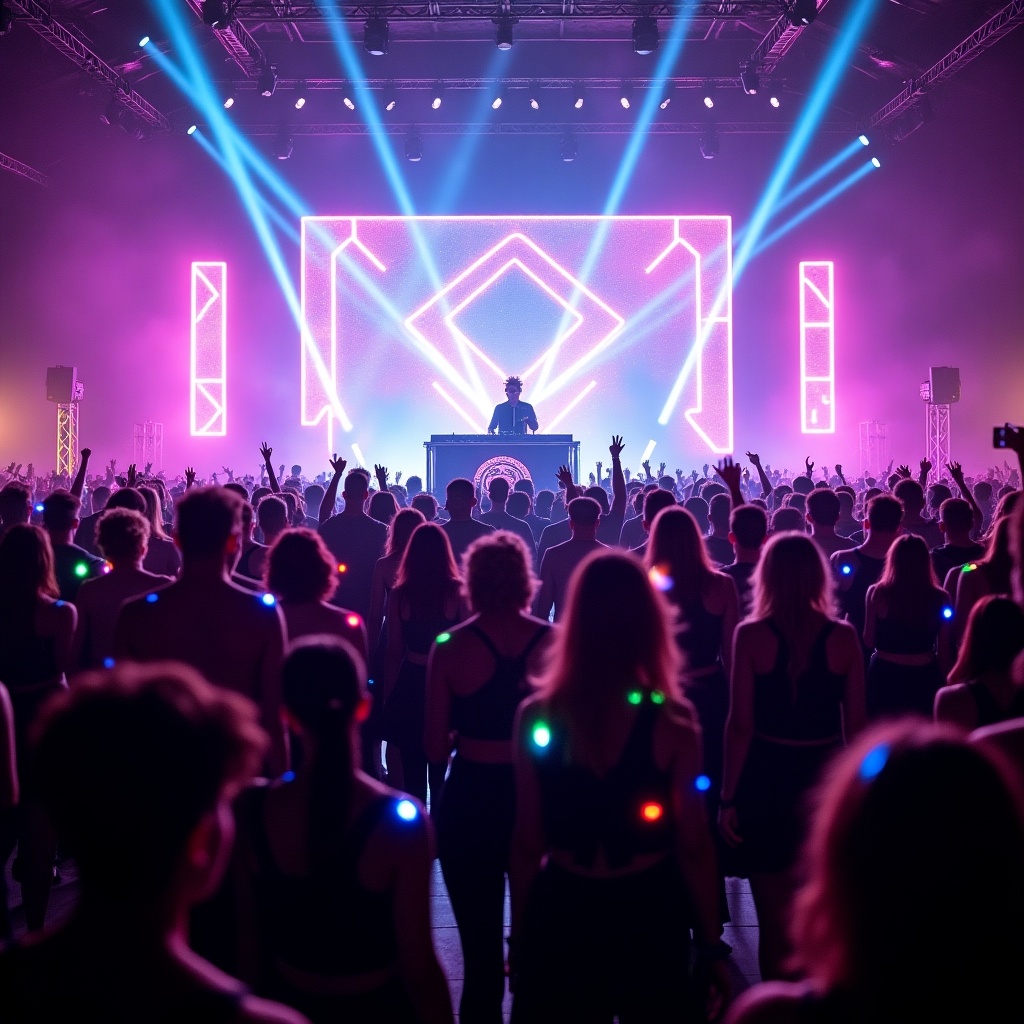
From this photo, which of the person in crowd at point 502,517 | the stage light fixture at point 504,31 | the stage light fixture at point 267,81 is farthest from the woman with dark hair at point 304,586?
the stage light fixture at point 267,81

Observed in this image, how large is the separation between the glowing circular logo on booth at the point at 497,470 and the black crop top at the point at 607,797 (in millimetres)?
9951

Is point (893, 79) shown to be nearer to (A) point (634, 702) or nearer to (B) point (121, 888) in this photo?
(A) point (634, 702)

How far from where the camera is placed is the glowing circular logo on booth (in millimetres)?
12266

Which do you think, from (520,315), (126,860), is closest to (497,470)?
(520,315)

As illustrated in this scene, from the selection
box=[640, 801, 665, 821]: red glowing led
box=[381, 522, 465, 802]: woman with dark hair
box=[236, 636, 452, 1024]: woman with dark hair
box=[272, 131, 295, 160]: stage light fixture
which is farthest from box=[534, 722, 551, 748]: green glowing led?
box=[272, 131, 295, 160]: stage light fixture

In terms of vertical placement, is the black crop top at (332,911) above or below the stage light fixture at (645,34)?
below

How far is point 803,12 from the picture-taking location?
40.7ft

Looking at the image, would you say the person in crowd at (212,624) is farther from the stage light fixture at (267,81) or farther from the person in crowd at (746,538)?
the stage light fixture at (267,81)

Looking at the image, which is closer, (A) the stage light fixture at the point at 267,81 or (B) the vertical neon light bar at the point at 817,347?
(A) the stage light fixture at the point at 267,81

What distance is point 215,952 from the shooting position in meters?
2.68

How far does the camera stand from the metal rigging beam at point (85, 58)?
43.1ft

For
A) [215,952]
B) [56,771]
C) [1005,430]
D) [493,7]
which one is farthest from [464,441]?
[56,771]

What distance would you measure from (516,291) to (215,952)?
17399 millimetres

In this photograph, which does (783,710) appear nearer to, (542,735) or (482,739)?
(482,739)
